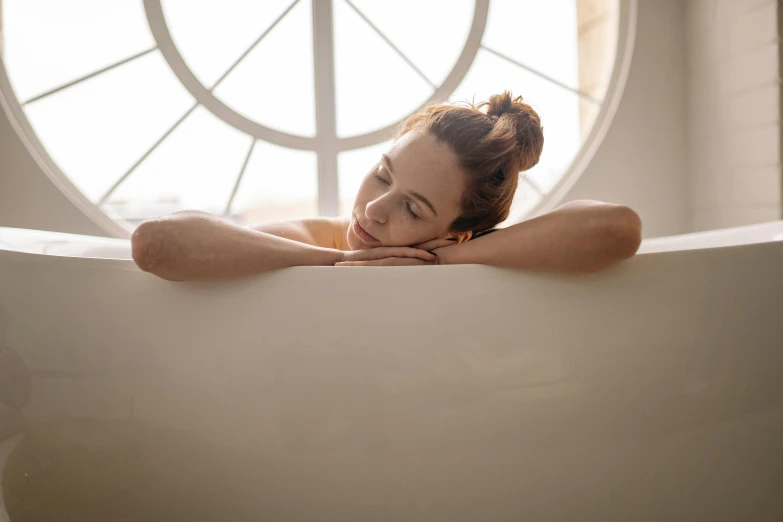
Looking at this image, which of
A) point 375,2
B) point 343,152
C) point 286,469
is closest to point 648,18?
point 375,2

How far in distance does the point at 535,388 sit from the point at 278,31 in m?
1.77

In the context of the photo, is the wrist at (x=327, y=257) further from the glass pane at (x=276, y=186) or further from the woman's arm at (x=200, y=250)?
the glass pane at (x=276, y=186)

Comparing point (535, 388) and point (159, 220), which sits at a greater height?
point (159, 220)

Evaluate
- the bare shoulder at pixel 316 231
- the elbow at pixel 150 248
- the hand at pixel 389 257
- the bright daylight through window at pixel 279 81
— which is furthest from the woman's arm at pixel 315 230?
the bright daylight through window at pixel 279 81

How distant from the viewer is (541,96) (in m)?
2.30

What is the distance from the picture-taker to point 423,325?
0.74m

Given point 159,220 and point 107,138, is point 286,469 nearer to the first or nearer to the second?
point 159,220

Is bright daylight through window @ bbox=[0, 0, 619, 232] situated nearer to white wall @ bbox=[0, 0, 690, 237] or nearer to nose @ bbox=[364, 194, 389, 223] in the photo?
white wall @ bbox=[0, 0, 690, 237]

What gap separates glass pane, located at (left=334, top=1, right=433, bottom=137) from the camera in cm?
217

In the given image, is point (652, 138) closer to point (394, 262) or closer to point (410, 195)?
point (410, 195)

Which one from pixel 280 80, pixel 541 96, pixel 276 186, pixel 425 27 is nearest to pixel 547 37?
pixel 541 96

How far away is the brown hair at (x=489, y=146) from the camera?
1032mm

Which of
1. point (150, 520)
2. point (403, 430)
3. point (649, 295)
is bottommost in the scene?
point (150, 520)

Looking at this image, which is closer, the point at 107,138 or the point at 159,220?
the point at 159,220
